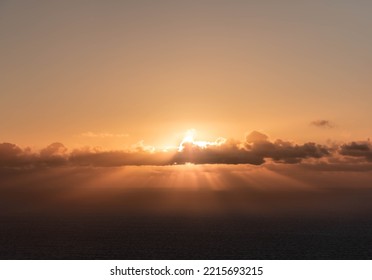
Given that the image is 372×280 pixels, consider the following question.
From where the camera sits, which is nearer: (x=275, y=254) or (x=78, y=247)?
(x=275, y=254)

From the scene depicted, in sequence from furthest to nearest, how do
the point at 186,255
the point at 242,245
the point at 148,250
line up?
the point at 242,245 → the point at 148,250 → the point at 186,255
